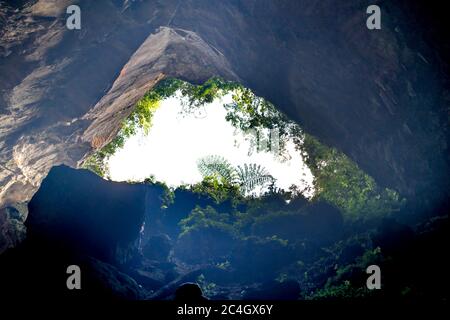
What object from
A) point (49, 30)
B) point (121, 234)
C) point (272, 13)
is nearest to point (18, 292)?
point (121, 234)

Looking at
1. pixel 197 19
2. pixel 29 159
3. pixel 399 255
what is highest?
pixel 197 19

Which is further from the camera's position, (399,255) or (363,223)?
(363,223)

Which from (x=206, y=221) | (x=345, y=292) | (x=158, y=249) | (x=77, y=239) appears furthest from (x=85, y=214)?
(x=206, y=221)

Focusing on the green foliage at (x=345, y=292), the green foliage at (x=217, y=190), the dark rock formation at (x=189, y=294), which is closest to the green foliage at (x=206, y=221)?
the green foliage at (x=217, y=190)

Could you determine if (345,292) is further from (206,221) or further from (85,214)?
(206,221)

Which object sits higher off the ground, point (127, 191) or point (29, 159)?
point (29, 159)

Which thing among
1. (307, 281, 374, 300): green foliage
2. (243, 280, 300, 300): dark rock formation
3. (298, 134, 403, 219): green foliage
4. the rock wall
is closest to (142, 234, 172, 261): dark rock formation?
(243, 280, 300, 300): dark rock formation

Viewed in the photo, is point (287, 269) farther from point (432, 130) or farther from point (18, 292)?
point (18, 292)

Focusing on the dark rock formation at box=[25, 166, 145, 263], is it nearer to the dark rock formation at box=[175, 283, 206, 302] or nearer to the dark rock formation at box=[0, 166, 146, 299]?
the dark rock formation at box=[0, 166, 146, 299]
